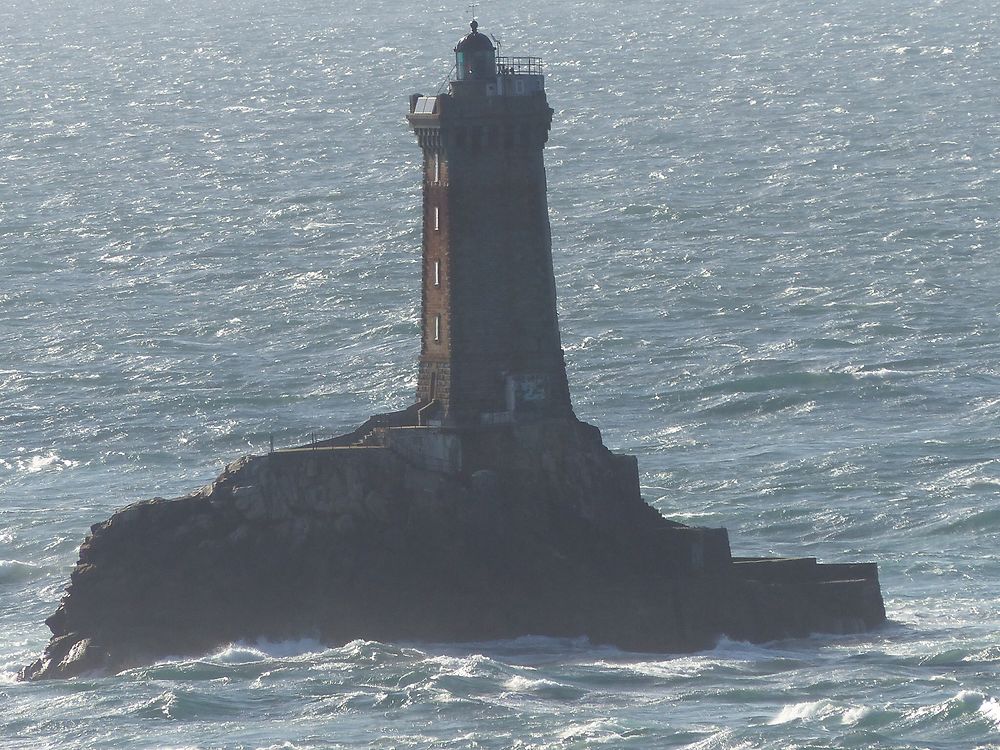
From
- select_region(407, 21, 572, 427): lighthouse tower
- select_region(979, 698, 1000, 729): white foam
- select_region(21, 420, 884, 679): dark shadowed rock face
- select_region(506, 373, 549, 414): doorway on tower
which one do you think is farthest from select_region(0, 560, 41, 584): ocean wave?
select_region(979, 698, 1000, 729): white foam

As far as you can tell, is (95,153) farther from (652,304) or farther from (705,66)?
(652,304)

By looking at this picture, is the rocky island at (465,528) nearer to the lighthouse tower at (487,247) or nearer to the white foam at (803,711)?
the lighthouse tower at (487,247)

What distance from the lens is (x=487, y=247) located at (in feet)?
258

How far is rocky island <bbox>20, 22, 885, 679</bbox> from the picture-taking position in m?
76.0

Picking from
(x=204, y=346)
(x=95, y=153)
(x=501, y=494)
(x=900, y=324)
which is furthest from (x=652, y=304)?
(x=95, y=153)

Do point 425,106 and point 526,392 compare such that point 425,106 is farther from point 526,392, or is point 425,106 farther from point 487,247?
point 526,392

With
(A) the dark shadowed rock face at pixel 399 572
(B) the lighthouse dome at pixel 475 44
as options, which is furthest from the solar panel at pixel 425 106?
(A) the dark shadowed rock face at pixel 399 572

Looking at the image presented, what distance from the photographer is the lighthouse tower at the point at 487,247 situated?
78438mm

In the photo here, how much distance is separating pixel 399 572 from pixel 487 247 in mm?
9149

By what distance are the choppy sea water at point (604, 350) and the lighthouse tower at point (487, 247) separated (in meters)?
7.43

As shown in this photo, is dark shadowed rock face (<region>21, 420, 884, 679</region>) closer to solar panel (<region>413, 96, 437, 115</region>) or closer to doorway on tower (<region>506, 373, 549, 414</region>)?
doorway on tower (<region>506, 373, 549, 414</region>)

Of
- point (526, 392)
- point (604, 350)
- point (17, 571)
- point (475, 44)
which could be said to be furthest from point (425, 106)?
point (604, 350)

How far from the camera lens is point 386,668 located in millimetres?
72625

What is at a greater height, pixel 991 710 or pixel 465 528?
pixel 465 528
